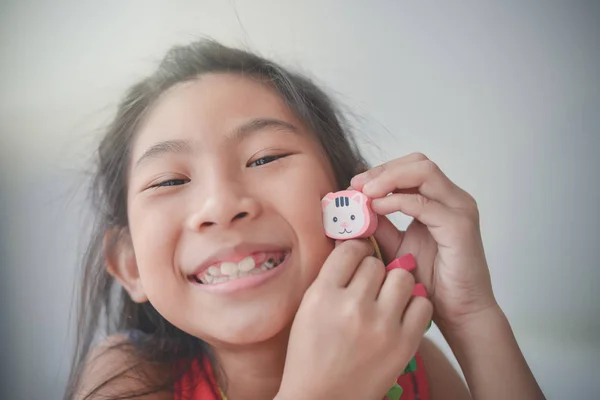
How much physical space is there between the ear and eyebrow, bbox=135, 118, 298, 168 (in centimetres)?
18

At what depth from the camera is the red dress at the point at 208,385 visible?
0.79 m

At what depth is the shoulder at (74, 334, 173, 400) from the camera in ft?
2.51

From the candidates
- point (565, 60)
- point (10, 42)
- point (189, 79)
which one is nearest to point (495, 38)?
Result: point (565, 60)

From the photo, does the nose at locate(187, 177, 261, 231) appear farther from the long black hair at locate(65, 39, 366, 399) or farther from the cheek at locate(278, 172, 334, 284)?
the long black hair at locate(65, 39, 366, 399)

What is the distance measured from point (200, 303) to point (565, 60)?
0.67 m

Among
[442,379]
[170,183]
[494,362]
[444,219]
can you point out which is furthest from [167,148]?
[442,379]

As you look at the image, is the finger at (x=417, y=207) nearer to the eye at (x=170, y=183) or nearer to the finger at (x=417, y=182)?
the finger at (x=417, y=182)

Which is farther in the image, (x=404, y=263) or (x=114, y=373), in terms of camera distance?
(x=114, y=373)

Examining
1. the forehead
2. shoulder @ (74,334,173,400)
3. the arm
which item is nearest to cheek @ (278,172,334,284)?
the forehead

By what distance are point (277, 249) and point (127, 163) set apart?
1.00 ft

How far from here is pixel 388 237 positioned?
28.7 inches

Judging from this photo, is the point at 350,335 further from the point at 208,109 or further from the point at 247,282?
the point at 208,109

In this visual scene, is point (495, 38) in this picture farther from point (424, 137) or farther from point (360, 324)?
point (360, 324)

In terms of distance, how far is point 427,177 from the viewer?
652 mm
